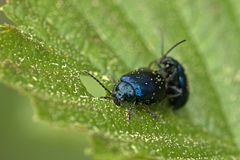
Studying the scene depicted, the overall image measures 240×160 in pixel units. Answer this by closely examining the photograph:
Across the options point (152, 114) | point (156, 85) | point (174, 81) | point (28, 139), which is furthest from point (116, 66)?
point (28, 139)

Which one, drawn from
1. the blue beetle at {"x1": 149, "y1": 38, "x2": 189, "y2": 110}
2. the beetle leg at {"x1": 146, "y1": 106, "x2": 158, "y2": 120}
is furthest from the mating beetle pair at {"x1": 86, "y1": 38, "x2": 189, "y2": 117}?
the beetle leg at {"x1": 146, "y1": 106, "x2": 158, "y2": 120}

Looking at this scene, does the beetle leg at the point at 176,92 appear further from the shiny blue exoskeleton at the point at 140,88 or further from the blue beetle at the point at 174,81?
the shiny blue exoskeleton at the point at 140,88

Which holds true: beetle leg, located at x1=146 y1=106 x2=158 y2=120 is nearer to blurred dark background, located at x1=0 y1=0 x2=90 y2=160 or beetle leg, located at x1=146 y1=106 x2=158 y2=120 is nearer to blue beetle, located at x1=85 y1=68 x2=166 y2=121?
blue beetle, located at x1=85 y1=68 x2=166 y2=121

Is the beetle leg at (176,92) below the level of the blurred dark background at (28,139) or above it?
below

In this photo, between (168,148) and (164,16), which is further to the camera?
(164,16)

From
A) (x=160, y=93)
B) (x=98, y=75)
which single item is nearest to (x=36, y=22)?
(x=98, y=75)

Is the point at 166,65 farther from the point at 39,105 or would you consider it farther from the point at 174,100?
the point at 39,105

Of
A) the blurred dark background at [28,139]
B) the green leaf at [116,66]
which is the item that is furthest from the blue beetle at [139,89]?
the blurred dark background at [28,139]
